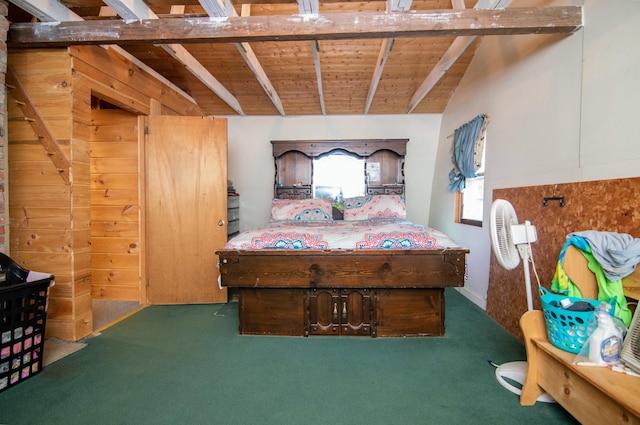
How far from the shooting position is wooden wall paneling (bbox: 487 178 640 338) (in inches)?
59.2

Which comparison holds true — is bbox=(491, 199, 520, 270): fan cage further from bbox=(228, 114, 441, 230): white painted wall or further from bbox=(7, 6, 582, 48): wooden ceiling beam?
bbox=(228, 114, 441, 230): white painted wall

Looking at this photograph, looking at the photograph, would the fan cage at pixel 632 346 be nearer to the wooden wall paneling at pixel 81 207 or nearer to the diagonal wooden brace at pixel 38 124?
the wooden wall paneling at pixel 81 207

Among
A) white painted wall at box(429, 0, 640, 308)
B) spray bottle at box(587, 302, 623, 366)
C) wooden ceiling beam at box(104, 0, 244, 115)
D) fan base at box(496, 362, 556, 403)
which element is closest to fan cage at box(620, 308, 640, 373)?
spray bottle at box(587, 302, 623, 366)

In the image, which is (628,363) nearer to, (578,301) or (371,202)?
(578,301)

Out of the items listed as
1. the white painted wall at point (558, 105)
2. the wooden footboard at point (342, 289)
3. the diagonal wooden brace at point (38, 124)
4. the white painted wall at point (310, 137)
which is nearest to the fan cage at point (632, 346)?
the white painted wall at point (558, 105)

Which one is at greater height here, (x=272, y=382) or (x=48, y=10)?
(x=48, y=10)

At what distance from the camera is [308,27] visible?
188 cm

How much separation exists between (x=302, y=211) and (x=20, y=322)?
249cm

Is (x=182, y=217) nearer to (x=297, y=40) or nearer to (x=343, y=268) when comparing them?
(x=343, y=268)

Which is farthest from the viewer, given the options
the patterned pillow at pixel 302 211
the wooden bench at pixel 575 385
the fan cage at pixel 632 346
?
the patterned pillow at pixel 302 211

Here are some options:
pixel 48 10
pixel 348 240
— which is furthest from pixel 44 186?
pixel 348 240

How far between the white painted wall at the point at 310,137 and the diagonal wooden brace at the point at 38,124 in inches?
94.1

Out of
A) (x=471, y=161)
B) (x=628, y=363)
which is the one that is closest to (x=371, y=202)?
(x=471, y=161)

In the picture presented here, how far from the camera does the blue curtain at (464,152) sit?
3.03 metres
